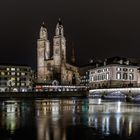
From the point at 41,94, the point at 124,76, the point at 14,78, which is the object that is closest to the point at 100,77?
the point at 124,76

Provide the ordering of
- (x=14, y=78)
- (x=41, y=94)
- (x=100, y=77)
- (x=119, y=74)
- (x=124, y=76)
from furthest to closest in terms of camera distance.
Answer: (x=100, y=77), (x=14, y=78), (x=124, y=76), (x=119, y=74), (x=41, y=94)

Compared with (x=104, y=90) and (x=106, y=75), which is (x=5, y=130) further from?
(x=106, y=75)

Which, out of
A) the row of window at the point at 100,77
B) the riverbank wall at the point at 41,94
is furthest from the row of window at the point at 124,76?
the riverbank wall at the point at 41,94

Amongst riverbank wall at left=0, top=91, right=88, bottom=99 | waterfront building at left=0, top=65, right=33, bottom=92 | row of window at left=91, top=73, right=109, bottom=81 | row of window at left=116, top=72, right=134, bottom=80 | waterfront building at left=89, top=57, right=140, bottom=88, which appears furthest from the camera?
waterfront building at left=0, top=65, right=33, bottom=92

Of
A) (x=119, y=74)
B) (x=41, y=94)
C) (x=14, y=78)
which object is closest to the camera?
(x=41, y=94)

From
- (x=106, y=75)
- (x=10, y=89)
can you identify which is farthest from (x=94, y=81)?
(x=10, y=89)

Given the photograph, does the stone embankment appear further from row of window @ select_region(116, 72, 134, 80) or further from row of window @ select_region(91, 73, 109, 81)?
row of window @ select_region(116, 72, 134, 80)

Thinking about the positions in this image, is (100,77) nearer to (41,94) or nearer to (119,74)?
(119,74)

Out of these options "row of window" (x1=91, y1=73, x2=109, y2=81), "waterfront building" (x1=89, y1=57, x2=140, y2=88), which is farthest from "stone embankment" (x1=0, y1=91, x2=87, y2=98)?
"row of window" (x1=91, y1=73, x2=109, y2=81)

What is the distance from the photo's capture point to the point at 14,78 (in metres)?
168

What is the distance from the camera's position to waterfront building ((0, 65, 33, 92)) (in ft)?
545

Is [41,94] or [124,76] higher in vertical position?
[124,76]

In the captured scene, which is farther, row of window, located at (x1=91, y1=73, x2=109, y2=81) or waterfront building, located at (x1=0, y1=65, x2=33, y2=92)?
waterfront building, located at (x1=0, y1=65, x2=33, y2=92)

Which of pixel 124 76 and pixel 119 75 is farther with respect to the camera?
pixel 124 76
